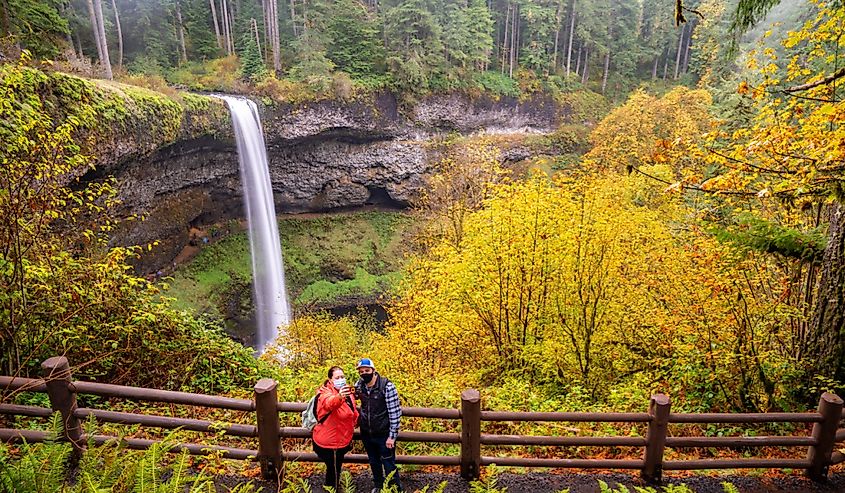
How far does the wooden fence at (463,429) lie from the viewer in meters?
4.91

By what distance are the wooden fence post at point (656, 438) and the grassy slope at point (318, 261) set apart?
23.9m

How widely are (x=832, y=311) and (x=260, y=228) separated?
2655cm

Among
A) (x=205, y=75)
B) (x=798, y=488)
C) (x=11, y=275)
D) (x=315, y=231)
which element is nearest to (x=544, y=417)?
(x=798, y=488)

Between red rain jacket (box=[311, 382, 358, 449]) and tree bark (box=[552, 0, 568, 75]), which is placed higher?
tree bark (box=[552, 0, 568, 75])

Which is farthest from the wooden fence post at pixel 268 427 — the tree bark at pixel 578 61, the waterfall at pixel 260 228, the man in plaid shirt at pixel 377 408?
the tree bark at pixel 578 61

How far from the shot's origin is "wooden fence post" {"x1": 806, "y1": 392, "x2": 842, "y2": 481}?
512 cm

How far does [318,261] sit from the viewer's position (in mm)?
31344

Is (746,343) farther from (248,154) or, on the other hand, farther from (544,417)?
(248,154)

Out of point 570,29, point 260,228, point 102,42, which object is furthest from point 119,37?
point 570,29

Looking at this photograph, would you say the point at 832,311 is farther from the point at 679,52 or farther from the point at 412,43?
the point at 679,52

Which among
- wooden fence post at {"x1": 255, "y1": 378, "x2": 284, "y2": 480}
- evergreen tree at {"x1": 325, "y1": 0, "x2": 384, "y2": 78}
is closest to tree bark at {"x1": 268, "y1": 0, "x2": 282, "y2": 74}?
evergreen tree at {"x1": 325, "y1": 0, "x2": 384, "y2": 78}

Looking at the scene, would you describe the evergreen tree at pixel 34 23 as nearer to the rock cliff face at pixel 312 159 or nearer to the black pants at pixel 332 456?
the rock cliff face at pixel 312 159

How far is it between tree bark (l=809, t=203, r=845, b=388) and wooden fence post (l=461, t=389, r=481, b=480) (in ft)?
15.7

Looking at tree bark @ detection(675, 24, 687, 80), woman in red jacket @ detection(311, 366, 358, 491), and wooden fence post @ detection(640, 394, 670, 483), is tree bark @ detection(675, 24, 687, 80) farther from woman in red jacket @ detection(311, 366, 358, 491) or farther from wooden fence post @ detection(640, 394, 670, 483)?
woman in red jacket @ detection(311, 366, 358, 491)
